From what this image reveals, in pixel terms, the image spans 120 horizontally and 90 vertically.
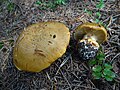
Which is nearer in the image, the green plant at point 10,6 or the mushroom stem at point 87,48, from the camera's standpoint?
the mushroom stem at point 87,48

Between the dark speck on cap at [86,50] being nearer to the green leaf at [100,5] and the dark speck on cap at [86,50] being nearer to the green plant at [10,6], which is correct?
the green leaf at [100,5]

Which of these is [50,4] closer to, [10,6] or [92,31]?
[10,6]

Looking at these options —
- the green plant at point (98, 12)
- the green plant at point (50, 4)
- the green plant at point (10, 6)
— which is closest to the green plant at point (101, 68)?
the green plant at point (98, 12)

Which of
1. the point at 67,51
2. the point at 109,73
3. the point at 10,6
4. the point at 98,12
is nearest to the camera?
the point at 109,73

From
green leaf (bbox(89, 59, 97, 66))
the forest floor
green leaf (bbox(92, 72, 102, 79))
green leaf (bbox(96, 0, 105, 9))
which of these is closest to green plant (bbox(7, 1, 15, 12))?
the forest floor

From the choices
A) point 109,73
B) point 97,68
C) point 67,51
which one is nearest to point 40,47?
point 67,51
